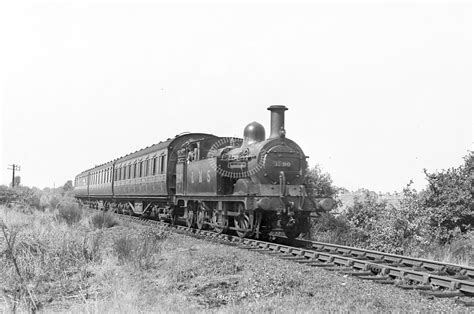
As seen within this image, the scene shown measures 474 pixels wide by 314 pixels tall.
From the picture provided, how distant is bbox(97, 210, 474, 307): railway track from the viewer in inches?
284

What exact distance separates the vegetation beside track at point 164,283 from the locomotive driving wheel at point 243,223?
2.18m

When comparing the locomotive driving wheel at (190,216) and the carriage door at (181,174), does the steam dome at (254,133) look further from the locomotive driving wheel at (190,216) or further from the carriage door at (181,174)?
the locomotive driving wheel at (190,216)

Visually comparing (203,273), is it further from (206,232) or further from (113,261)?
(206,232)

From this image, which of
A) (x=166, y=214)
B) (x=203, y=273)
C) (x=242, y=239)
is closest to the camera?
(x=203, y=273)

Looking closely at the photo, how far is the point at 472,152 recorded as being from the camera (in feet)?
45.2

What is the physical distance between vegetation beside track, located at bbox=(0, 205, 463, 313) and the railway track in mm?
381

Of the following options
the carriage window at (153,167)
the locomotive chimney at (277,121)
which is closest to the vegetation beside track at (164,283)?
the locomotive chimney at (277,121)

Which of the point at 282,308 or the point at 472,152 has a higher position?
the point at 472,152

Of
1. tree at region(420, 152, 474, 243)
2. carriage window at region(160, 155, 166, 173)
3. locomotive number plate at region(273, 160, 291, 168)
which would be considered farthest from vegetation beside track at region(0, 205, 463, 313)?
carriage window at region(160, 155, 166, 173)

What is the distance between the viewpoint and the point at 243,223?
13719 millimetres

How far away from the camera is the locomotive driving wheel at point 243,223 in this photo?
1323 centimetres

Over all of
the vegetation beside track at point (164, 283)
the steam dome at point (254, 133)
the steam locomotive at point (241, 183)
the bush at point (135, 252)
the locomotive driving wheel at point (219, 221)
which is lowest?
the vegetation beside track at point (164, 283)

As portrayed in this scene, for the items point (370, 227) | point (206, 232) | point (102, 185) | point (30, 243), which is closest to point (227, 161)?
point (206, 232)

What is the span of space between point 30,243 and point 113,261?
5.93 ft
